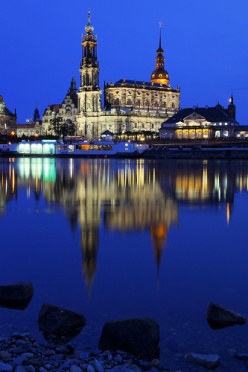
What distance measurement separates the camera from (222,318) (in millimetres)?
9117

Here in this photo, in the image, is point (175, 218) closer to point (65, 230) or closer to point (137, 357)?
point (65, 230)

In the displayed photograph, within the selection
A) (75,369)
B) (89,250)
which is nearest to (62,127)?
(89,250)

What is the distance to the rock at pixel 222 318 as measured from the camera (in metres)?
9.09

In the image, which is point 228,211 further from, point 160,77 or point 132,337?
point 160,77

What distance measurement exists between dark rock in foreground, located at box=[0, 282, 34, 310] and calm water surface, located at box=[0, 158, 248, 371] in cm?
22

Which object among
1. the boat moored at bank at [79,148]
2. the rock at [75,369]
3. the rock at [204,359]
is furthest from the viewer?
the boat moored at bank at [79,148]

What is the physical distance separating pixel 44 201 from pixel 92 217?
22.6 feet

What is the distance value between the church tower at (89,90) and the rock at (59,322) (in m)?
147

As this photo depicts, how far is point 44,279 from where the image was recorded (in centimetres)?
1166

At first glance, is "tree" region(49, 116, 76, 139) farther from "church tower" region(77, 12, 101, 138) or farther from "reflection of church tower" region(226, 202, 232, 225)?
"reflection of church tower" region(226, 202, 232, 225)

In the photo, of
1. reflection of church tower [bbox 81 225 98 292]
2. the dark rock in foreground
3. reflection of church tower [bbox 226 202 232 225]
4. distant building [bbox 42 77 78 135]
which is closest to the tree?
distant building [bbox 42 77 78 135]

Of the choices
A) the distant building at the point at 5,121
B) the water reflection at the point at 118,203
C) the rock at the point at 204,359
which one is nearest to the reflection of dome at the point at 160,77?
the distant building at the point at 5,121

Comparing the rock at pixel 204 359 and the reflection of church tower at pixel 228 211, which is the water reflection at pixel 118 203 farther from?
the rock at pixel 204 359

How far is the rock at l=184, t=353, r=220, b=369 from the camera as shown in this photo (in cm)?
756
